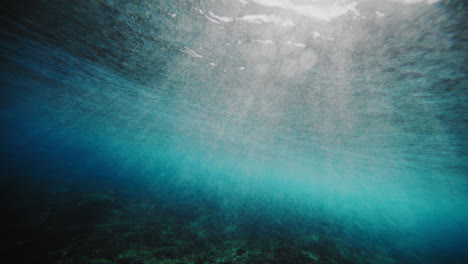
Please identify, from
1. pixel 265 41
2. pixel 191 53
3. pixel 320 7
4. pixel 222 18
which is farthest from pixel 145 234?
pixel 320 7

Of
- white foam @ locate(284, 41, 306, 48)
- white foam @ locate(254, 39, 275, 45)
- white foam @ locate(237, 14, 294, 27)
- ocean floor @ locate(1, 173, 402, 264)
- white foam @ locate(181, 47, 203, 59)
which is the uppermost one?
white foam @ locate(181, 47, 203, 59)

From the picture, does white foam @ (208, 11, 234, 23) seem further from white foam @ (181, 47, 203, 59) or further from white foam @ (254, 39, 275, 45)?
white foam @ (181, 47, 203, 59)

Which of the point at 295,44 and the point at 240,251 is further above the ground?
the point at 295,44

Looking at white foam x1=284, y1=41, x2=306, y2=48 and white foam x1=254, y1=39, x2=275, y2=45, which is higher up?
white foam x1=254, y1=39, x2=275, y2=45

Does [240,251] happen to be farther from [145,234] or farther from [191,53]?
[191,53]

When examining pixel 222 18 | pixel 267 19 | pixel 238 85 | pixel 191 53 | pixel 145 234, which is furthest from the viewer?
pixel 238 85

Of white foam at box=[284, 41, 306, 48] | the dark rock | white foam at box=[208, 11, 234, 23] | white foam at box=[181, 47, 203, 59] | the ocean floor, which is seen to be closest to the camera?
white foam at box=[208, 11, 234, 23]

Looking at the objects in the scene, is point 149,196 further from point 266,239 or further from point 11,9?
point 11,9

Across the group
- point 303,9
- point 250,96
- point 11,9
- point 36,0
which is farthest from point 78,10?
point 250,96

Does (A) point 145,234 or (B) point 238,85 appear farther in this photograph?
(B) point 238,85

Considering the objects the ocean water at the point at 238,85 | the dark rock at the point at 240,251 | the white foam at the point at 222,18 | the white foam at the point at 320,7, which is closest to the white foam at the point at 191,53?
the ocean water at the point at 238,85

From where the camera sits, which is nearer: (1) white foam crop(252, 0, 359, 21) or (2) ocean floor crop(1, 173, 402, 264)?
(1) white foam crop(252, 0, 359, 21)

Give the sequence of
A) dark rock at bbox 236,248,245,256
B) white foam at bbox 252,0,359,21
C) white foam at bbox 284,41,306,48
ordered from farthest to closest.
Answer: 1. dark rock at bbox 236,248,245,256
2. white foam at bbox 284,41,306,48
3. white foam at bbox 252,0,359,21

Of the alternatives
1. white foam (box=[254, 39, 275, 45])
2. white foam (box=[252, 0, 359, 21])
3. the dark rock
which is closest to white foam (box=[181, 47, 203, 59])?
white foam (box=[254, 39, 275, 45])
